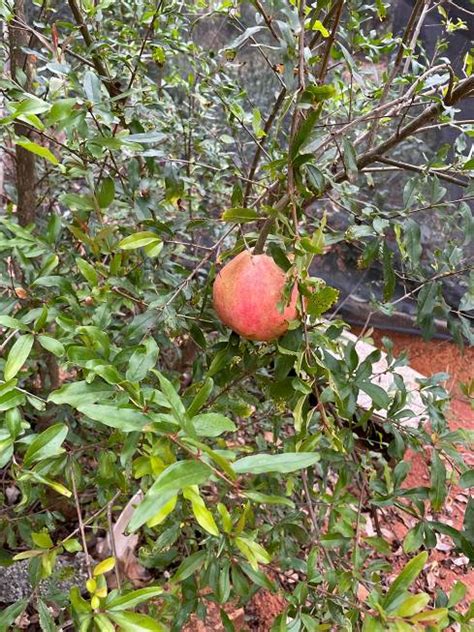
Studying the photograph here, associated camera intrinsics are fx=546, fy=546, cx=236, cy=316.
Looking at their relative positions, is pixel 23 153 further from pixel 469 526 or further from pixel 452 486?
pixel 452 486

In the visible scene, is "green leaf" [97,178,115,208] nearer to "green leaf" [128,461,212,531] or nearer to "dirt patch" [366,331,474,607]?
"green leaf" [128,461,212,531]

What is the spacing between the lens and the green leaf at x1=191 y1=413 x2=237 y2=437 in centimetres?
53

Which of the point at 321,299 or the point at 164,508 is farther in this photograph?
the point at 321,299

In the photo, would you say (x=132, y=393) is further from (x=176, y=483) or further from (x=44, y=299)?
(x=44, y=299)

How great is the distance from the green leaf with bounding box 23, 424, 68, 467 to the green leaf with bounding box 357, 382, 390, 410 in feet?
1.58

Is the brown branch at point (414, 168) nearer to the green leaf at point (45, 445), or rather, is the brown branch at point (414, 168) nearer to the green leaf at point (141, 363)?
the green leaf at point (141, 363)

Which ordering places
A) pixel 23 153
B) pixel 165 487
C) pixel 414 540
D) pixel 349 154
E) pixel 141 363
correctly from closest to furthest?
pixel 165 487, pixel 141 363, pixel 349 154, pixel 414 540, pixel 23 153

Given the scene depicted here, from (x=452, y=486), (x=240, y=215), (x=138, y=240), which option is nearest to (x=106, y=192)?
(x=138, y=240)

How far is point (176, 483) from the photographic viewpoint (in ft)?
1.35

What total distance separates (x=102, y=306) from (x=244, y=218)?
0.26 m

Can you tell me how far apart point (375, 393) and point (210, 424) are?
418 mm

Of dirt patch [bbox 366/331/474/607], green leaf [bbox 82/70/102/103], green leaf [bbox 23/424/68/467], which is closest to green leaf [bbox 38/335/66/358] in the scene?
green leaf [bbox 23/424/68/467]

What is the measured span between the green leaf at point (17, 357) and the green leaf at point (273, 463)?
11.7 inches

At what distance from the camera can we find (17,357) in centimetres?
63
